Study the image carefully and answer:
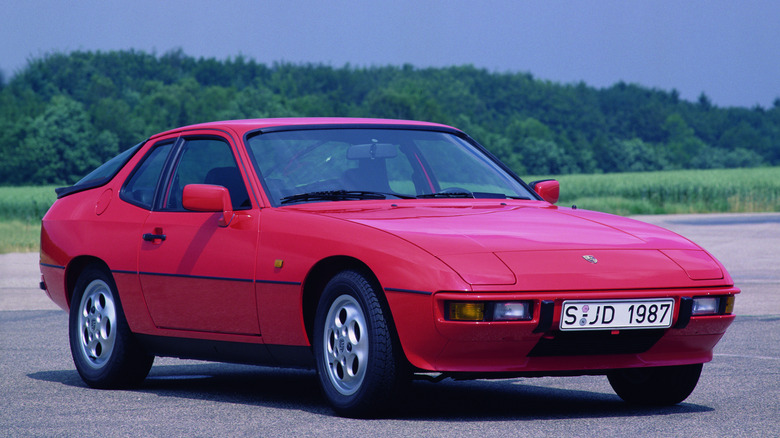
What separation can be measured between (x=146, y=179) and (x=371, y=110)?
115m

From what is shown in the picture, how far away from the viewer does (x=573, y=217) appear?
6035 millimetres

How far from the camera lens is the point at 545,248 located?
5.28 m

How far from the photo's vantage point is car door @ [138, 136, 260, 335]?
239 inches

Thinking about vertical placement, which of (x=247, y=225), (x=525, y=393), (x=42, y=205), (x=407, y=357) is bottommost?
(x=42, y=205)

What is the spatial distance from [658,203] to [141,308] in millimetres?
42422

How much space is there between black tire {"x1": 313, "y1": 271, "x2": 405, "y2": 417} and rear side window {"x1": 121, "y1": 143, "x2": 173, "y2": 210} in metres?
1.88

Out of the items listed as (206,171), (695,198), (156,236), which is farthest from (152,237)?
(695,198)

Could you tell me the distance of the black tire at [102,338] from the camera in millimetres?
6945

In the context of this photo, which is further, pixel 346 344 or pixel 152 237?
pixel 152 237

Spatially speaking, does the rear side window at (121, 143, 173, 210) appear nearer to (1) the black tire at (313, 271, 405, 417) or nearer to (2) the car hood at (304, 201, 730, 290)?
(2) the car hood at (304, 201, 730, 290)

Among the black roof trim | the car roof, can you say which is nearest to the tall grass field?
the car roof

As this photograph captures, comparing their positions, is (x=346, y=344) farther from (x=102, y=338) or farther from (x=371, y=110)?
(x=371, y=110)

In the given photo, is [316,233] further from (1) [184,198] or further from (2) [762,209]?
(2) [762,209]

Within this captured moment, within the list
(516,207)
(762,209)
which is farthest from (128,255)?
(762,209)
